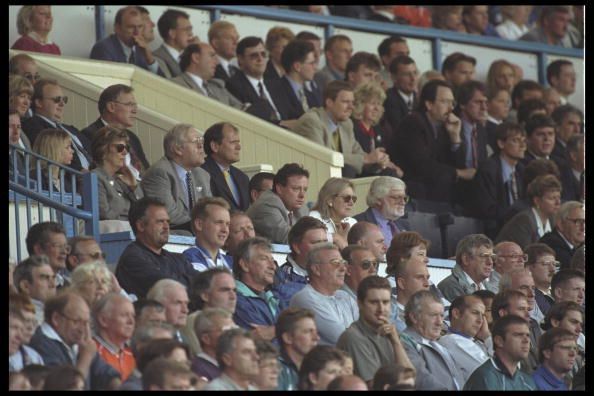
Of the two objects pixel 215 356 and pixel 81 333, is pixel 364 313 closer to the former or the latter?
pixel 215 356

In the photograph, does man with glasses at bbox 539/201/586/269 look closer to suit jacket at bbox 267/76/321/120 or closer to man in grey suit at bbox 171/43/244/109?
suit jacket at bbox 267/76/321/120

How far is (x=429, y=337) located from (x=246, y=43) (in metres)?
4.79

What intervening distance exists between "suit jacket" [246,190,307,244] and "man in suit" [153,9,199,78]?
129 inches

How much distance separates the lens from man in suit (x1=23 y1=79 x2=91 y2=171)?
13321 millimetres

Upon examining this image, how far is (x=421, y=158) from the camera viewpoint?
15.8 metres

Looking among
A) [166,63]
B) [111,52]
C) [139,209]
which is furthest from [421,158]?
[139,209]

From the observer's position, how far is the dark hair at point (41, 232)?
10781mm

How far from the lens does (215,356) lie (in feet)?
33.8

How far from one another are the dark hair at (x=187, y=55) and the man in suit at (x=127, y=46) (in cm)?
19

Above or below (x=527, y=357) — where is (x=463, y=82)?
above

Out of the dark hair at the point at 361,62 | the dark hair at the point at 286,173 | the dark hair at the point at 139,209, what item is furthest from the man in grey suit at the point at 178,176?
the dark hair at the point at 361,62

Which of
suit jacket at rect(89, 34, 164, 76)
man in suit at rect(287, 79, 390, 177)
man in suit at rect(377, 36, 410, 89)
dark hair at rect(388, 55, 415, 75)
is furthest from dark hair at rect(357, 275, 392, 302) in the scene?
man in suit at rect(377, 36, 410, 89)
